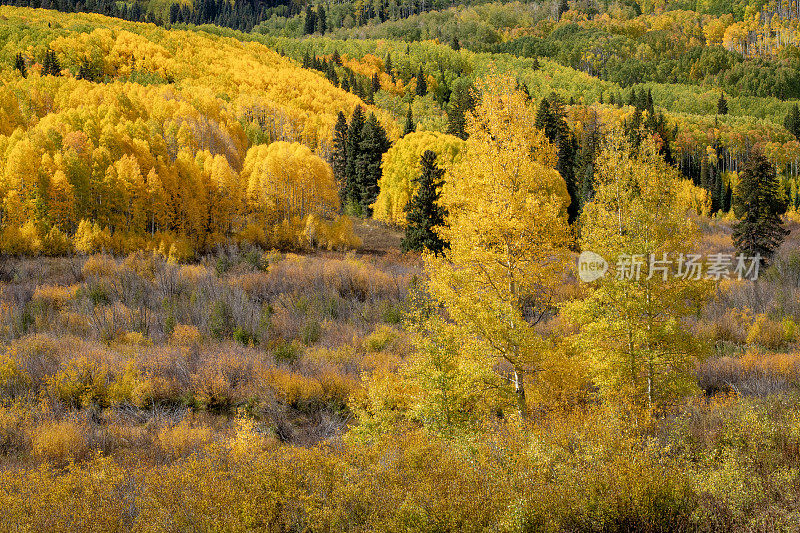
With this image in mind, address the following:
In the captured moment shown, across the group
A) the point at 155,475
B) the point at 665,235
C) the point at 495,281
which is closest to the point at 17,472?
the point at 155,475

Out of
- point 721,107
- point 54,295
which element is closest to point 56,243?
point 54,295

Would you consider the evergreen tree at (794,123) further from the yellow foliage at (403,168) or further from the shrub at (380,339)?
the shrub at (380,339)

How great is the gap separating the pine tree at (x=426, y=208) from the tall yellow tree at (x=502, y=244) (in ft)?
76.8

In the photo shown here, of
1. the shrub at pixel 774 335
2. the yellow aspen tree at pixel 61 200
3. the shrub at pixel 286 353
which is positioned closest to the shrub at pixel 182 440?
the shrub at pixel 286 353

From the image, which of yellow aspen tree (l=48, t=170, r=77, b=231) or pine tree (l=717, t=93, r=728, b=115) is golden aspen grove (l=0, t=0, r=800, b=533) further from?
pine tree (l=717, t=93, r=728, b=115)

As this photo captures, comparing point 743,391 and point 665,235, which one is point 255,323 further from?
point 743,391

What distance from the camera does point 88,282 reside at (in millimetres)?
29266

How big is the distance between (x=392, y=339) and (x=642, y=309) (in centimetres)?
1265

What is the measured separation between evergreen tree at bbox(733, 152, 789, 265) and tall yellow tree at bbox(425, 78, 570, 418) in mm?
30416

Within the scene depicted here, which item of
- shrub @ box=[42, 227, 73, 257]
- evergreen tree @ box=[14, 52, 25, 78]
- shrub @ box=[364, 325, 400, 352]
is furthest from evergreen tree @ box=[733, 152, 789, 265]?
evergreen tree @ box=[14, 52, 25, 78]

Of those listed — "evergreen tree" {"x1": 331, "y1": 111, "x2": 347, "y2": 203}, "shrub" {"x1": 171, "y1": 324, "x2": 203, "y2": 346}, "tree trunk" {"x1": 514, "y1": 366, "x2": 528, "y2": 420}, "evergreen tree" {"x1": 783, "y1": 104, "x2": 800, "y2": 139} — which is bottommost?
"shrub" {"x1": 171, "y1": 324, "x2": 203, "y2": 346}

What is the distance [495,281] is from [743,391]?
12959mm

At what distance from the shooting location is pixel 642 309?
494 inches

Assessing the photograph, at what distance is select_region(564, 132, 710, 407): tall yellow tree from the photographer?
12.2 metres
